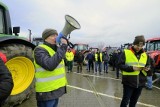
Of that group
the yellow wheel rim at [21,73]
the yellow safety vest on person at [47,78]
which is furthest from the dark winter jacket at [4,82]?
the yellow wheel rim at [21,73]

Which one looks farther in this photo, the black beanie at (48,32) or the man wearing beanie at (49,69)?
the black beanie at (48,32)

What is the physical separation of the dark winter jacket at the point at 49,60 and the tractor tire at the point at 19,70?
6.82ft

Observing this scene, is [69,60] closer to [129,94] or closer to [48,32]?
[129,94]

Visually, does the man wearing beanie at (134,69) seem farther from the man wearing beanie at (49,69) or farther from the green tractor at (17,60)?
the green tractor at (17,60)

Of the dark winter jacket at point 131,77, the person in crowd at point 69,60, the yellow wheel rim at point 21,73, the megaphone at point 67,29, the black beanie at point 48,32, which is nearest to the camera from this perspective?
the megaphone at point 67,29

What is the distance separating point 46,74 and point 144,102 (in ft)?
14.7

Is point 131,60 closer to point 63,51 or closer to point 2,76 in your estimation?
point 63,51

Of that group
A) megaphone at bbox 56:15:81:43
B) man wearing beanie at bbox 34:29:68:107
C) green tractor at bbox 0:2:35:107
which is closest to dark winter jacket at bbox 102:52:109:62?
green tractor at bbox 0:2:35:107

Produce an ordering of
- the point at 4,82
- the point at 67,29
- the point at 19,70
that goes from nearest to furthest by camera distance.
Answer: the point at 4,82, the point at 67,29, the point at 19,70

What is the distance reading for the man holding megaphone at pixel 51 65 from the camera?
10.9 ft

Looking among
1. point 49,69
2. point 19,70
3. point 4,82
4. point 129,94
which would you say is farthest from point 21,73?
Result: point 4,82

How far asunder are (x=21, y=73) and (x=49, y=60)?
2877 mm

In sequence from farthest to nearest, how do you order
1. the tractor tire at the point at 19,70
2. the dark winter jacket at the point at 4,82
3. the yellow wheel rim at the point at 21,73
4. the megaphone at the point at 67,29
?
the yellow wheel rim at the point at 21,73 < the tractor tire at the point at 19,70 < the megaphone at the point at 67,29 < the dark winter jacket at the point at 4,82

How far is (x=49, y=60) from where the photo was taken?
329 centimetres
